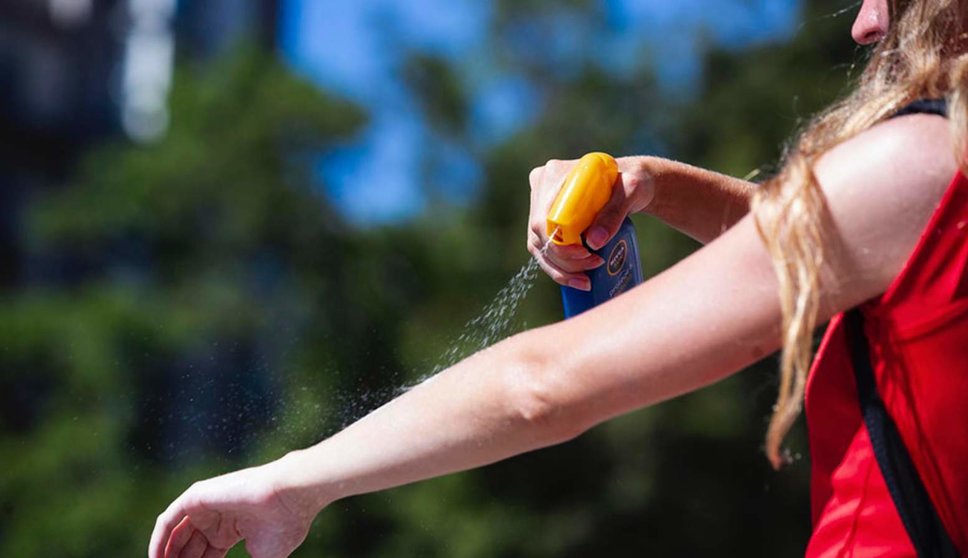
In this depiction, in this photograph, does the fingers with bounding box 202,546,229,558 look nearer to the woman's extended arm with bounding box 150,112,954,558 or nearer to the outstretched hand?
the outstretched hand

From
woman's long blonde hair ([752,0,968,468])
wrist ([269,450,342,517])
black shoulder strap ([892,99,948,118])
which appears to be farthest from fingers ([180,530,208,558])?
black shoulder strap ([892,99,948,118])

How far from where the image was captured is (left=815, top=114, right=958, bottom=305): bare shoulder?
1361 mm

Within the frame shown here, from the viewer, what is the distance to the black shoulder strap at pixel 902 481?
1399 mm

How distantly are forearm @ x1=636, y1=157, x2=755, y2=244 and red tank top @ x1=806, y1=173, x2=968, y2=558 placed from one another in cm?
63

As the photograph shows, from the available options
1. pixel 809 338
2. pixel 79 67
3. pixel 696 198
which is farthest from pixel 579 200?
pixel 79 67

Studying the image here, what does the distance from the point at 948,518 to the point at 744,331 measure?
28 cm

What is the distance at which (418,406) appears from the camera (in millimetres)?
1516

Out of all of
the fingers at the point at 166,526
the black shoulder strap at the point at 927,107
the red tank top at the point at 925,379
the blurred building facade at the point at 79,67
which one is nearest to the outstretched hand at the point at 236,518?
the fingers at the point at 166,526

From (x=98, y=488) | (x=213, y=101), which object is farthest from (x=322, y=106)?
(x=98, y=488)

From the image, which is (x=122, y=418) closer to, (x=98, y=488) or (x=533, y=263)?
(x=98, y=488)

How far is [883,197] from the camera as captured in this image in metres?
1.36

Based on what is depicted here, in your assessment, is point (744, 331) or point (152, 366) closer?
point (744, 331)

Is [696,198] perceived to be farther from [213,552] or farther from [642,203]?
[213,552]

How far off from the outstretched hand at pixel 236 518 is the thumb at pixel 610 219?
0.53 m
